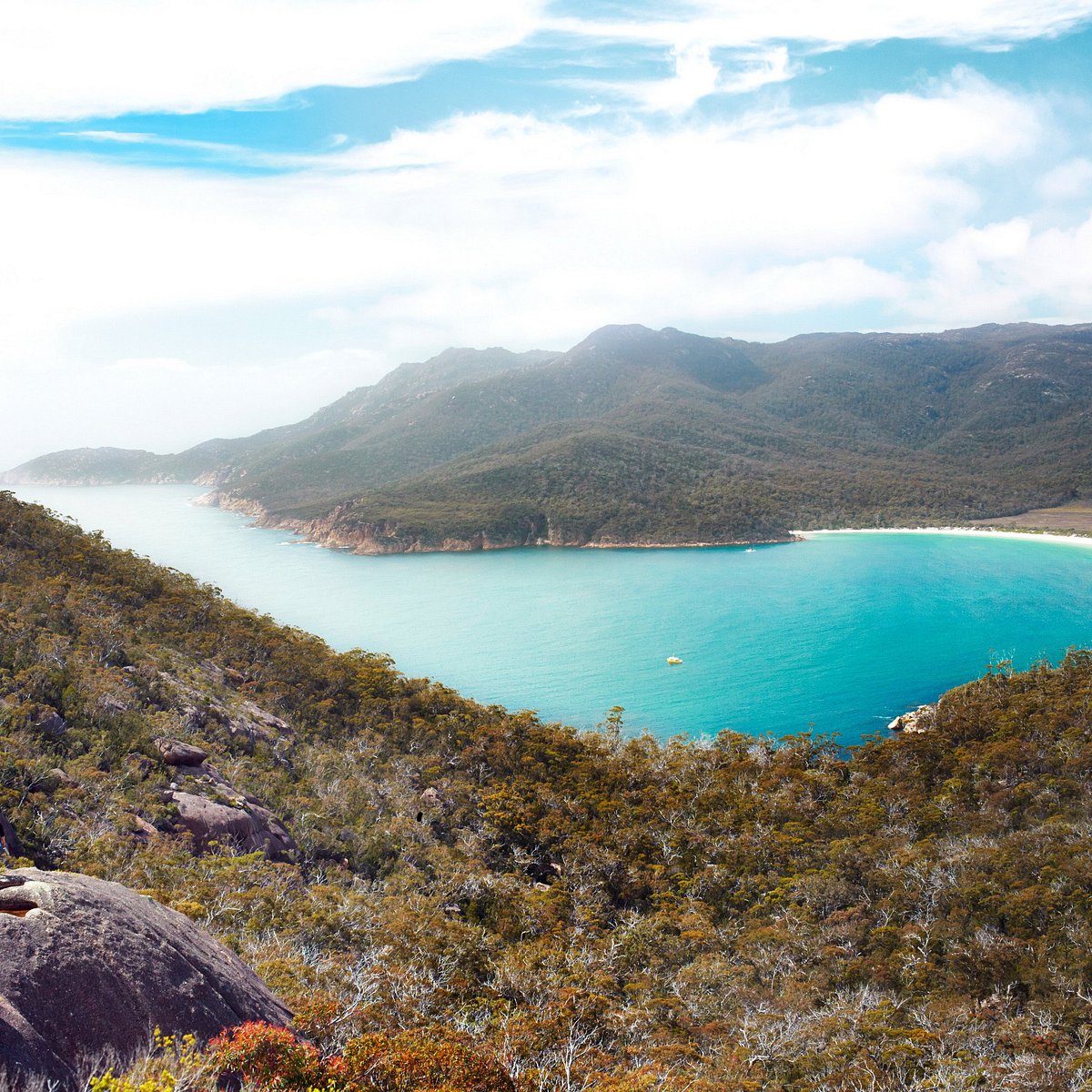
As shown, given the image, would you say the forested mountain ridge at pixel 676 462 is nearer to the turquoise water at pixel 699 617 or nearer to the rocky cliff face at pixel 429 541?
the rocky cliff face at pixel 429 541

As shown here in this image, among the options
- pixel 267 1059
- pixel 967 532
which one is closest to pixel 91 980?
pixel 267 1059

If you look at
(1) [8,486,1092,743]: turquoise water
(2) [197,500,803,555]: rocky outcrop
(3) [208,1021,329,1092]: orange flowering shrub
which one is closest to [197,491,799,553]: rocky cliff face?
(2) [197,500,803,555]: rocky outcrop

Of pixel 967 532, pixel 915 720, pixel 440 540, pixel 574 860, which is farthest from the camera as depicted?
pixel 967 532

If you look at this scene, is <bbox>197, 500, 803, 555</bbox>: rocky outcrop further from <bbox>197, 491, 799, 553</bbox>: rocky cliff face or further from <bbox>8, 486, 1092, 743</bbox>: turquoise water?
<bbox>8, 486, 1092, 743</bbox>: turquoise water

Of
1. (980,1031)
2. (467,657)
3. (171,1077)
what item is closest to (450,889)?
(980,1031)

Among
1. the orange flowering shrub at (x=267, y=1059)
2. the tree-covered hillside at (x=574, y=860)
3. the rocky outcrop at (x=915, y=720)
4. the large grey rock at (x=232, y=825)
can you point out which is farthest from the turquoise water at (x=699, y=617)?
the orange flowering shrub at (x=267, y=1059)

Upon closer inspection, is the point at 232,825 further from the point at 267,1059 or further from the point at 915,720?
the point at 915,720
